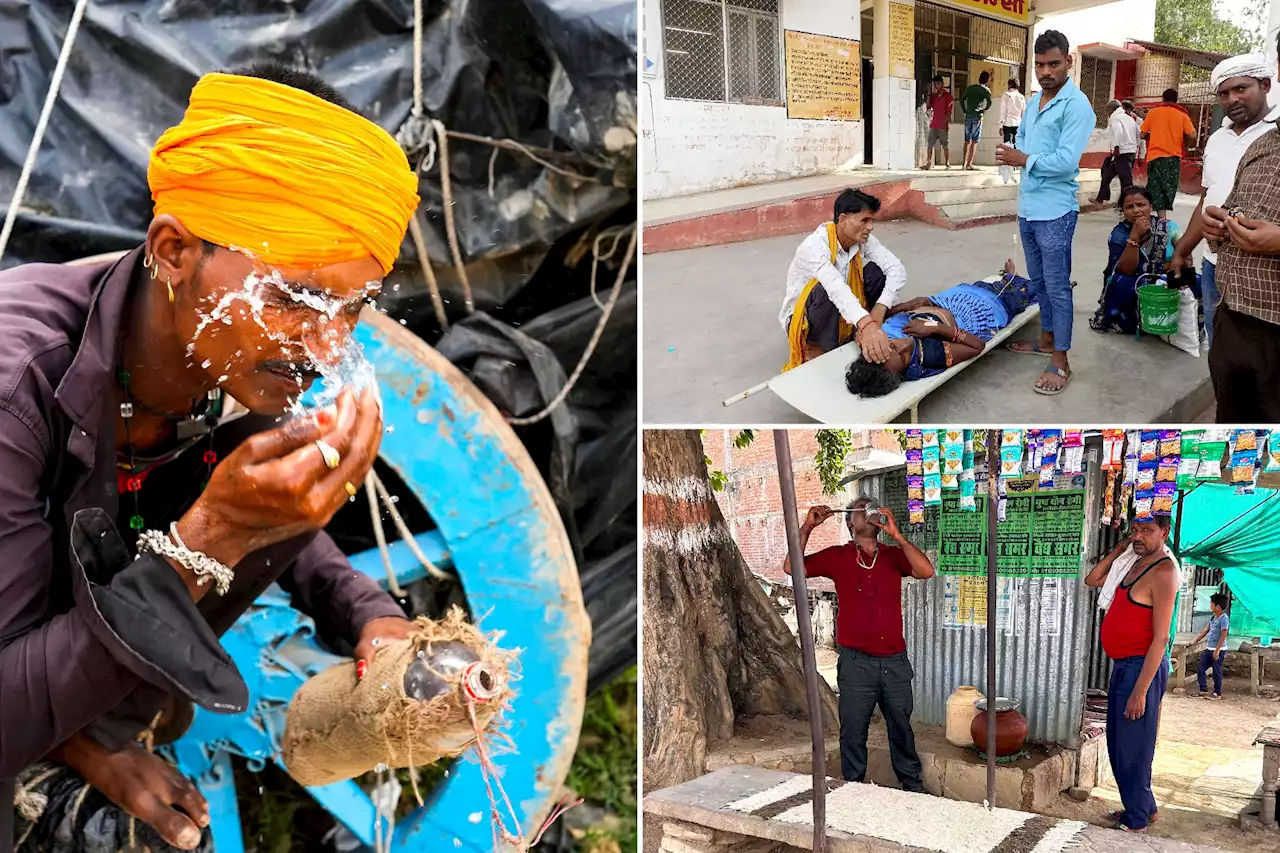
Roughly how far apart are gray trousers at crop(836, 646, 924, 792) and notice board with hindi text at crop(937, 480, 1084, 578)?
45 cm

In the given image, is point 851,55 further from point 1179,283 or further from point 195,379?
point 195,379

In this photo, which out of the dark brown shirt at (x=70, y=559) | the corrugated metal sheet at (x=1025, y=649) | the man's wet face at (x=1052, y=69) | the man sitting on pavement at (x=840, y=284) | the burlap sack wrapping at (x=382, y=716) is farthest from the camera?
the corrugated metal sheet at (x=1025, y=649)

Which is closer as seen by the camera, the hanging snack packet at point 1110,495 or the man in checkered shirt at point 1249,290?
the man in checkered shirt at point 1249,290

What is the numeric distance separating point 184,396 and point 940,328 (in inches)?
82.3

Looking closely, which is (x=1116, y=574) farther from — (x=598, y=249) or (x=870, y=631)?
(x=598, y=249)

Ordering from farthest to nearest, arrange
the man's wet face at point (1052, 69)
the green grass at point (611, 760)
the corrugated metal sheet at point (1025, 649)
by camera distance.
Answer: the corrugated metal sheet at point (1025, 649)
the man's wet face at point (1052, 69)
the green grass at point (611, 760)

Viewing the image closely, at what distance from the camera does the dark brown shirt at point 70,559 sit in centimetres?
112

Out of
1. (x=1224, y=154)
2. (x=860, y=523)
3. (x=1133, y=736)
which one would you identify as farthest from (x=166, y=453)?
(x=1133, y=736)

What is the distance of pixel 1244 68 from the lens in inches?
83.9

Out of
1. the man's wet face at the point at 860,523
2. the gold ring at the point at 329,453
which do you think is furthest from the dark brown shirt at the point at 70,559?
the man's wet face at the point at 860,523

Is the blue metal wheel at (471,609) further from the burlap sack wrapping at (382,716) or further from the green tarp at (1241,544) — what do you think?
the green tarp at (1241,544)

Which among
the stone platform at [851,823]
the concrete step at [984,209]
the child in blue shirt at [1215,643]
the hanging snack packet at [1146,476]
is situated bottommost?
the stone platform at [851,823]

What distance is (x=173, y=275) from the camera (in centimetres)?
126

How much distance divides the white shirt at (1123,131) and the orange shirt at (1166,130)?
0.04m
